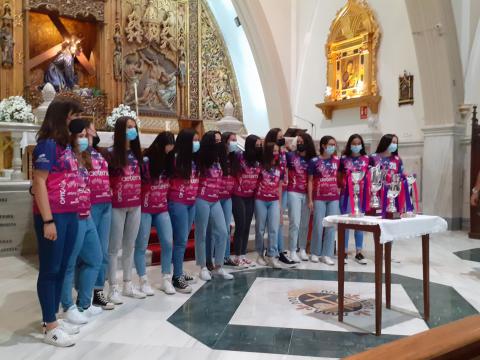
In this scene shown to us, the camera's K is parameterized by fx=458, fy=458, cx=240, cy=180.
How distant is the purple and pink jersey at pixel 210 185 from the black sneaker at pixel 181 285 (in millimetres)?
772

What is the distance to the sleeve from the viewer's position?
8.86 feet

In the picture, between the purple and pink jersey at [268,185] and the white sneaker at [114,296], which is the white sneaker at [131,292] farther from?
the purple and pink jersey at [268,185]

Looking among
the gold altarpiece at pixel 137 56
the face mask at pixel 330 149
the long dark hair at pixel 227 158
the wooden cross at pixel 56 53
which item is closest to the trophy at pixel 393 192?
Result: the face mask at pixel 330 149

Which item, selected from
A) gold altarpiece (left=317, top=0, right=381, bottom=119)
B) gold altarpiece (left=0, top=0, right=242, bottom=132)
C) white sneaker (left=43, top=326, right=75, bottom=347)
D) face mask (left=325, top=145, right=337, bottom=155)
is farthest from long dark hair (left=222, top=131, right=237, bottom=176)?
gold altarpiece (left=0, top=0, right=242, bottom=132)

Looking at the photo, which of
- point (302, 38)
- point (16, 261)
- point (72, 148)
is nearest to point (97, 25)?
point (302, 38)

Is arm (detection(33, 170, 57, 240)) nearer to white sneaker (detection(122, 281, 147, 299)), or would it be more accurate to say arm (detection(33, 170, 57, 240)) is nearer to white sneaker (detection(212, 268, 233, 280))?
white sneaker (detection(122, 281, 147, 299))

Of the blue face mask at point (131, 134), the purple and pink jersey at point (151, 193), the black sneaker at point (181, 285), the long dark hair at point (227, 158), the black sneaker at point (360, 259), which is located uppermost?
the blue face mask at point (131, 134)

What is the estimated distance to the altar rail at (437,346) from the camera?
2.90 feet

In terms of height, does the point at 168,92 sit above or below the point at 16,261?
above

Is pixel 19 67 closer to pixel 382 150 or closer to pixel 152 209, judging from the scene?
pixel 152 209

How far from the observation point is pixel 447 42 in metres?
8.13

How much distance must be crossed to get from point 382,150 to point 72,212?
3550mm

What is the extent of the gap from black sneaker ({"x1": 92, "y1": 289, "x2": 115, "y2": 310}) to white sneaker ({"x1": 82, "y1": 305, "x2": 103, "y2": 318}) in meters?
0.08

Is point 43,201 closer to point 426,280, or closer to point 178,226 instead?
point 178,226
